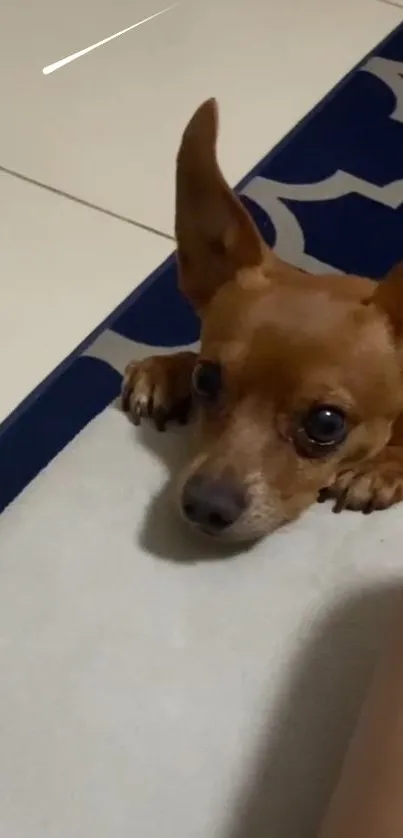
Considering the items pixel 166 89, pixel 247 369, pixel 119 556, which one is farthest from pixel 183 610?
pixel 166 89

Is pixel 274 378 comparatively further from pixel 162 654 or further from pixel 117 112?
pixel 117 112

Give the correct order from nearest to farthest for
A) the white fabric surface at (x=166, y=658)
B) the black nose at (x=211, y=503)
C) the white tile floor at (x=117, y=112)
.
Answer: the white fabric surface at (x=166, y=658), the black nose at (x=211, y=503), the white tile floor at (x=117, y=112)

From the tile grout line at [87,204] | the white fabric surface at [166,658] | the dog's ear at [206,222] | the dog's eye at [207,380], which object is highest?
the dog's ear at [206,222]

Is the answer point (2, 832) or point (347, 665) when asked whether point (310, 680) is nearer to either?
point (347, 665)

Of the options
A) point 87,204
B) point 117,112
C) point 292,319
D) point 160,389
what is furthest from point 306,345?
point 117,112

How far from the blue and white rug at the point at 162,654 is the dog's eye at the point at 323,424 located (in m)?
0.05

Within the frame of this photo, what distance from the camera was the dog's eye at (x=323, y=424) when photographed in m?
0.78

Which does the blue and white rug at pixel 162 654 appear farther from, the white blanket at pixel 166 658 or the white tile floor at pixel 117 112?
the white tile floor at pixel 117 112

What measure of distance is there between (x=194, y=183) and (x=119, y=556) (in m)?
0.27

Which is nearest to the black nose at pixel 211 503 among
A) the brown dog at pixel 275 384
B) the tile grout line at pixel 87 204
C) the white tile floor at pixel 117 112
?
the brown dog at pixel 275 384

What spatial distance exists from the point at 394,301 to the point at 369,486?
13 cm

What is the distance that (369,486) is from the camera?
79 cm

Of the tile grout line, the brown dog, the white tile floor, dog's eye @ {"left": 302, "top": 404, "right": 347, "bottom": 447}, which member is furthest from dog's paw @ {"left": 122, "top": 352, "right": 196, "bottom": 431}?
the tile grout line

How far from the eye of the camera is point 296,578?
73cm
